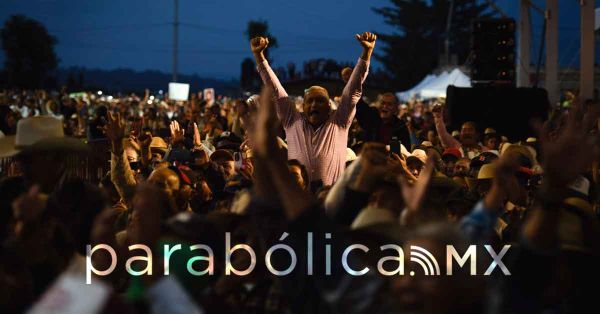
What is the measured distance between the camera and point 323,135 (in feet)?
28.5

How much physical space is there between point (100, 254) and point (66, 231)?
44 centimetres

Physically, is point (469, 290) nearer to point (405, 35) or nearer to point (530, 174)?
point (530, 174)

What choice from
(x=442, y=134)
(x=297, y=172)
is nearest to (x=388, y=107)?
(x=442, y=134)

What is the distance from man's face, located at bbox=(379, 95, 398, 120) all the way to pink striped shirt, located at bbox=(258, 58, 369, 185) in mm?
2894

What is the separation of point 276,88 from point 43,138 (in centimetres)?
263

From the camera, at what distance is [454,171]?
9.95m

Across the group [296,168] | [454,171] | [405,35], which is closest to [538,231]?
[296,168]

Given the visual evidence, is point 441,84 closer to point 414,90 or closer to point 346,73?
point 414,90

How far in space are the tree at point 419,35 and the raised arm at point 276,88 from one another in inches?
3669

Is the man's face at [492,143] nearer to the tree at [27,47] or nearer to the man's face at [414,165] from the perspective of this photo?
the man's face at [414,165]

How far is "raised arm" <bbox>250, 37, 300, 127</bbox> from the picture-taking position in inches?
343

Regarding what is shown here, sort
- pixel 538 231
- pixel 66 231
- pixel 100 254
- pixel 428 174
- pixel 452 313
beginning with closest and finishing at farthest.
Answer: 1. pixel 452 313
2. pixel 538 231
3. pixel 428 174
4. pixel 100 254
5. pixel 66 231

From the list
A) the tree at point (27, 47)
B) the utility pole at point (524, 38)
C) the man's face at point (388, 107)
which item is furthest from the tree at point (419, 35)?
the man's face at point (388, 107)

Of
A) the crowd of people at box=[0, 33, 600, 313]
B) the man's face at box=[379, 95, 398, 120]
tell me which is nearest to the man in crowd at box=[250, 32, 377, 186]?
the crowd of people at box=[0, 33, 600, 313]
